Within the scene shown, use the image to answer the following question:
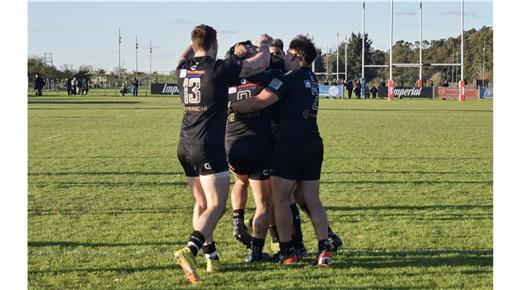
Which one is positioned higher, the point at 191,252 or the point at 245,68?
the point at 245,68

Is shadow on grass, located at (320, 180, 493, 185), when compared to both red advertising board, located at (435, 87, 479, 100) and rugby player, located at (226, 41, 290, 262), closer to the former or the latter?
rugby player, located at (226, 41, 290, 262)

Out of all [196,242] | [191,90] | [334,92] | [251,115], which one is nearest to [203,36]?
[191,90]

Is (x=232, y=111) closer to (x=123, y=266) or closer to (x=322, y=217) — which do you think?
(x=322, y=217)

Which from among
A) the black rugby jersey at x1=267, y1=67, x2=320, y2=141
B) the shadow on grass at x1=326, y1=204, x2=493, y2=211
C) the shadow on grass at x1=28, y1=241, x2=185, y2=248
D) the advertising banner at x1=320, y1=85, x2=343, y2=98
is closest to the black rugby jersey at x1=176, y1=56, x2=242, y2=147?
the black rugby jersey at x1=267, y1=67, x2=320, y2=141

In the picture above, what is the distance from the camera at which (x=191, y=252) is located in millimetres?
6699

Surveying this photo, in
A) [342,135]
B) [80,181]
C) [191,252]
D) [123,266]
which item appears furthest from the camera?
[342,135]

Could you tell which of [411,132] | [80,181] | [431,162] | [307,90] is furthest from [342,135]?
[307,90]

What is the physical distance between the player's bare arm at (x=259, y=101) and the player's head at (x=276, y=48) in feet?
2.26

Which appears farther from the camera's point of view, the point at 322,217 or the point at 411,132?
the point at 411,132

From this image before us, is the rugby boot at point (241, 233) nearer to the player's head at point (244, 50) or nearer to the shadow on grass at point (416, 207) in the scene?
the player's head at point (244, 50)

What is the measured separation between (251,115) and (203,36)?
103 cm

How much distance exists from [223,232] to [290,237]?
5.59 ft

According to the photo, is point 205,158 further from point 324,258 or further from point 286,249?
point 324,258

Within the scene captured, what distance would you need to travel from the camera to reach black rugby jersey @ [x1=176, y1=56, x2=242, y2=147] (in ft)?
22.4
